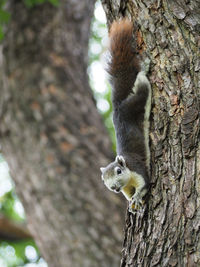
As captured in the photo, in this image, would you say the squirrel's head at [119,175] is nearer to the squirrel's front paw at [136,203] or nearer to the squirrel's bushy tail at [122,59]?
the squirrel's bushy tail at [122,59]

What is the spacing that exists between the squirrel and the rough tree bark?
0.09 meters

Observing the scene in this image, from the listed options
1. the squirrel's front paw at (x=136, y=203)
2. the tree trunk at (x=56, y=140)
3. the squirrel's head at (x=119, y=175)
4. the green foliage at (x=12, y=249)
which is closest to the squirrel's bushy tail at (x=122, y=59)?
the squirrel's head at (x=119, y=175)

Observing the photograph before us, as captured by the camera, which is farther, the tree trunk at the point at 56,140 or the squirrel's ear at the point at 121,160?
the tree trunk at the point at 56,140

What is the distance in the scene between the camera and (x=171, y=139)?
2.34 m

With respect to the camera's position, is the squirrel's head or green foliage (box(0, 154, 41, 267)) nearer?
the squirrel's head

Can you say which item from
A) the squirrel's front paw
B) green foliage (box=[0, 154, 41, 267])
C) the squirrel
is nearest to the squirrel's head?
the squirrel

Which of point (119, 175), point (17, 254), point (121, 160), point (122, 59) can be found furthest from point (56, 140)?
point (17, 254)

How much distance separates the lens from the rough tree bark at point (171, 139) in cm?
221

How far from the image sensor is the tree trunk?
4.26 metres

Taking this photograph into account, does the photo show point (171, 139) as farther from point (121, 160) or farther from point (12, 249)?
point (12, 249)

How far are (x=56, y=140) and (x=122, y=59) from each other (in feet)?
6.35

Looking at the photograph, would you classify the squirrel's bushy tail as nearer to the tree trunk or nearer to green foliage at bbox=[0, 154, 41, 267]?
the tree trunk

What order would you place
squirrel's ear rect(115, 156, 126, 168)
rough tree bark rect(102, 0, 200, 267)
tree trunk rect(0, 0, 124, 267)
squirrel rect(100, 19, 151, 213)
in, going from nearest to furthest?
rough tree bark rect(102, 0, 200, 267), squirrel rect(100, 19, 151, 213), squirrel's ear rect(115, 156, 126, 168), tree trunk rect(0, 0, 124, 267)

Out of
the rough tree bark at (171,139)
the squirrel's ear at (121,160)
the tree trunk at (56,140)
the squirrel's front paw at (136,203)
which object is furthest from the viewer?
the tree trunk at (56,140)
